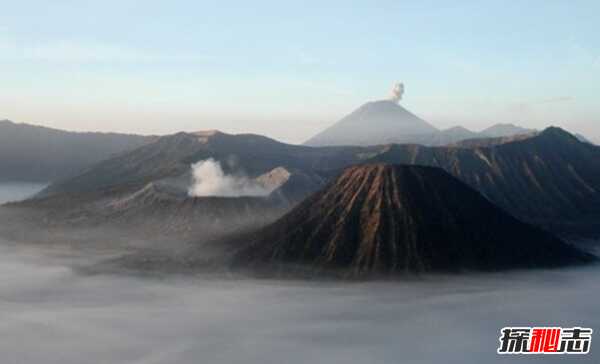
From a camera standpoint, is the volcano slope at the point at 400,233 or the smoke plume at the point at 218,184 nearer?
the volcano slope at the point at 400,233

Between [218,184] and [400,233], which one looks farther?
[218,184]

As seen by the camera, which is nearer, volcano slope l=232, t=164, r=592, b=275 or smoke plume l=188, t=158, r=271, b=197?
volcano slope l=232, t=164, r=592, b=275

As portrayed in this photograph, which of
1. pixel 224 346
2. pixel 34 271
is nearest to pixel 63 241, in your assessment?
pixel 34 271

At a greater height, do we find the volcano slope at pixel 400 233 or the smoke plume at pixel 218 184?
the smoke plume at pixel 218 184

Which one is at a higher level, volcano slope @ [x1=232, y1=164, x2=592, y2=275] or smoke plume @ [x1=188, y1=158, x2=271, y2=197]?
smoke plume @ [x1=188, y1=158, x2=271, y2=197]
